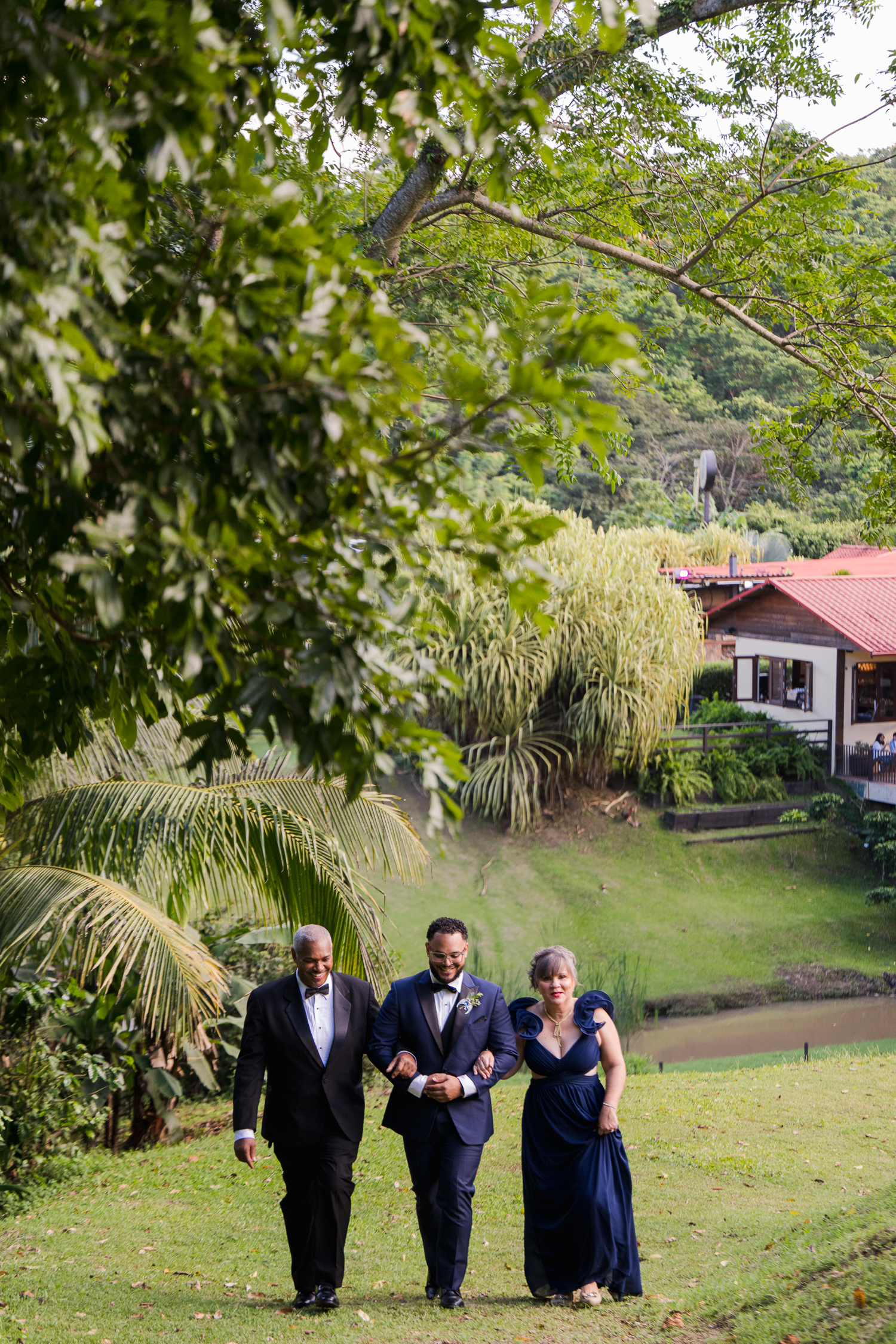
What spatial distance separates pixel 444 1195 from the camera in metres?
4.49

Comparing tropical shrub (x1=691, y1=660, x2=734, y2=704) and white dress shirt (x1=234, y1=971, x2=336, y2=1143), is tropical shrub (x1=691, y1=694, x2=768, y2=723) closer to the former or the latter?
tropical shrub (x1=691, y1=660, x2=734, y2=704)

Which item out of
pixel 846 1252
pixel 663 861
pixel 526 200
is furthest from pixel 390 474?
pixel 663 861

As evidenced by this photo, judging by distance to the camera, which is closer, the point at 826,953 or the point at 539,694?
the point at 826,953

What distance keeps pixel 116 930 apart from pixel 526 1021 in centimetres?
229

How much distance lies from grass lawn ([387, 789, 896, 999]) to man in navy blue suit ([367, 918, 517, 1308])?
32.0ft

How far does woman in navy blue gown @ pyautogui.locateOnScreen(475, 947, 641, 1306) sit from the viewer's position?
4.54m

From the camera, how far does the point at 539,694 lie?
19.4m

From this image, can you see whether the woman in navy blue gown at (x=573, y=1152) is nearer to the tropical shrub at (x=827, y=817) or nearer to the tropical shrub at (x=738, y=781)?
the tropical shrub at (x=827, y=817)

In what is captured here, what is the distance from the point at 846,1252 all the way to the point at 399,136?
4.39m

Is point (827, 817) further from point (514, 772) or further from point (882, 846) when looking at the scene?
point (514, 772)

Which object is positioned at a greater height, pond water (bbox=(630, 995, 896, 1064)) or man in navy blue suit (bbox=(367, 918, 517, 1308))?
man in navy blue suit (bbox=(367, 918, 517, 1308))

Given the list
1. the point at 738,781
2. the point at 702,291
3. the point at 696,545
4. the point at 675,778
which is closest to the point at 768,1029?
the point at 675,778

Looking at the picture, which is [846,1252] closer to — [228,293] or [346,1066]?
[346,1066]

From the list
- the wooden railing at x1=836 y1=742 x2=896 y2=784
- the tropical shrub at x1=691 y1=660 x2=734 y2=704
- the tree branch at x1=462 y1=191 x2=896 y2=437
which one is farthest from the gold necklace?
the tropical shrub at x1=691 y1=660 x2=734 y2=704
